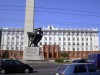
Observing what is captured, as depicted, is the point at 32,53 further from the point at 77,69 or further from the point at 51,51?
the point at 51,51

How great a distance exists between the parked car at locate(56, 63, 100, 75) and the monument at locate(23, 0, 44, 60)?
24.8 m

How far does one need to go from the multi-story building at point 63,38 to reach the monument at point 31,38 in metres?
88.1

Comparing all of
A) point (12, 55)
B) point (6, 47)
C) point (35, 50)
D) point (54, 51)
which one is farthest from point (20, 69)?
point (6, 47)

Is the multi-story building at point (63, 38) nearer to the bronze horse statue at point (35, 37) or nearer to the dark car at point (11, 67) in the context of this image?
the bronze horse statue at point (35, 37)

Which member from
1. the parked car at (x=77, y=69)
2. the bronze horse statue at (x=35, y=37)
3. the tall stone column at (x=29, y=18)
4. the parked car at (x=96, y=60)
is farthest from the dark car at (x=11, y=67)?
the tall stone column at (x=29, y=18)

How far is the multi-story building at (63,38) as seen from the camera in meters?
129

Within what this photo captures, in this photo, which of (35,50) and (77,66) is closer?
(77,66)

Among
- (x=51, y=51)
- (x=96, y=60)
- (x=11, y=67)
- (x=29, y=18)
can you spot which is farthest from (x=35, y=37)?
(x=51, y=51)

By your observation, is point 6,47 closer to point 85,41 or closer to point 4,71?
point 85,41

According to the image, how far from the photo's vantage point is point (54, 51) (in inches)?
4146

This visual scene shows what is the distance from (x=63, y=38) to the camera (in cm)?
13200

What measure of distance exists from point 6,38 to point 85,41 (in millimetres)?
44889

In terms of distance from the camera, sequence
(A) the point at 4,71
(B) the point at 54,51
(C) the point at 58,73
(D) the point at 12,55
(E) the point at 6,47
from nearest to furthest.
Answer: (C) the point at 58,73, (A) the point at 4,71, (D) the point at 12,55, (B) the point at 54,51, (E) the point at 6,47

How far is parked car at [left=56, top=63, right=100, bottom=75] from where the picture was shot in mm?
11125
